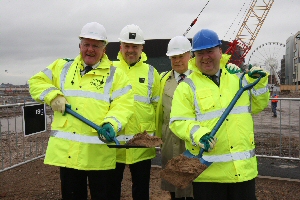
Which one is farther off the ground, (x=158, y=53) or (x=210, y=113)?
(x=158, y=53)

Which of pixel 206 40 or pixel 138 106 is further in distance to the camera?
pixel 138 106

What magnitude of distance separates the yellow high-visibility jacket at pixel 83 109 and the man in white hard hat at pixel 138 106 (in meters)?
0.58

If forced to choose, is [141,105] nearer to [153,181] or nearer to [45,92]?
[45,92]

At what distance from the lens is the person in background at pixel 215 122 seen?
2627 mm

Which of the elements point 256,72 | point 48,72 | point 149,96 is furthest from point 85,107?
point 256,72

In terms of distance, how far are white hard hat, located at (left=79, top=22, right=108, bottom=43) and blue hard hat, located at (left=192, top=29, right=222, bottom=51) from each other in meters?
0.90

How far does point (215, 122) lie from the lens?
265 centimetres

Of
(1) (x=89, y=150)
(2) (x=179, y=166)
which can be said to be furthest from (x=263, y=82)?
(1) (x=89, y=150)

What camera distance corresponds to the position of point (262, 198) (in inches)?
184

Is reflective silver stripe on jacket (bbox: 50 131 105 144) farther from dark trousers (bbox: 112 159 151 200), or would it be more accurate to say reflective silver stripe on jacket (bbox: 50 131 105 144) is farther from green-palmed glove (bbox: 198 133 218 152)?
green-palmed glove (bbox: 198 133 218 152)

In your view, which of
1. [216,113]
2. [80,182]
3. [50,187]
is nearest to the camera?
[216,113]

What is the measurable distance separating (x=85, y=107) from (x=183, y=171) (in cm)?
107

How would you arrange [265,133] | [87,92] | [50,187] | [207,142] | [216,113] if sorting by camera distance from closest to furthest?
1. [207,142]
2. [216,113]
3. [87,92]
4. [50,187]
5. [265,133]

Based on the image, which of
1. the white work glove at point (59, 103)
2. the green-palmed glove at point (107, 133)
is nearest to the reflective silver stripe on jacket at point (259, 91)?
the green-palmed glove at point (107, 133)
